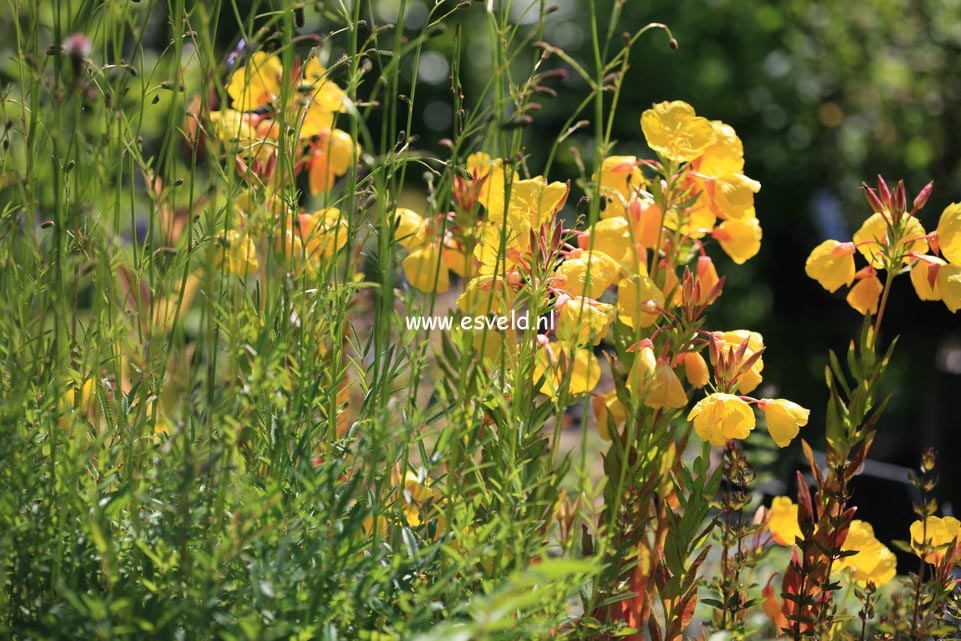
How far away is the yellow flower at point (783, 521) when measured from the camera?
1501mm

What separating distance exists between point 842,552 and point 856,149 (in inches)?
182

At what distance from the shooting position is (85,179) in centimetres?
117

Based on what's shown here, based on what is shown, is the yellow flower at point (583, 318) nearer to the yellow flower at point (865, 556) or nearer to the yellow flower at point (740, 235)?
the yellow flower at point (740, 235)

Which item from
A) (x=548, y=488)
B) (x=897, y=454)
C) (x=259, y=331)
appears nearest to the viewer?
(x=259, y=331)

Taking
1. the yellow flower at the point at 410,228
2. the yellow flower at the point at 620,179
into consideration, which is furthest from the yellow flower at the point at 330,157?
the yellow flower at the point at 620,179

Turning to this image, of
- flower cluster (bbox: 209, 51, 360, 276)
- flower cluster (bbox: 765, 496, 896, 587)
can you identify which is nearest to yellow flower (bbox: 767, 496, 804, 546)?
flower cluster (bbox: 765, 496, 896, 587)

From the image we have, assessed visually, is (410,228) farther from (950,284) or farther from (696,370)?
(950,284)

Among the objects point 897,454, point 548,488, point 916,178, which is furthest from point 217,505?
point 916,178

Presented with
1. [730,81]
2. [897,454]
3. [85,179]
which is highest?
[730,81]

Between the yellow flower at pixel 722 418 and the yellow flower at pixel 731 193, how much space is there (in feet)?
0.85

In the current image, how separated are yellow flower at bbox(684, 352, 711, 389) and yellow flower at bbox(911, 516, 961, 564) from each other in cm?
38

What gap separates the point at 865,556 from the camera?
1.43 m

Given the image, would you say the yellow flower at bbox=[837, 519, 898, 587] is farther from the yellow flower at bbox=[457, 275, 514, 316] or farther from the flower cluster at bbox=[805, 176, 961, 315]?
the yellow flower at bbox=[457, 275, 514, 316]

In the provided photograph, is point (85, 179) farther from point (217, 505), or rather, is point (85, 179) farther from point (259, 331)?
point (217, 505)
